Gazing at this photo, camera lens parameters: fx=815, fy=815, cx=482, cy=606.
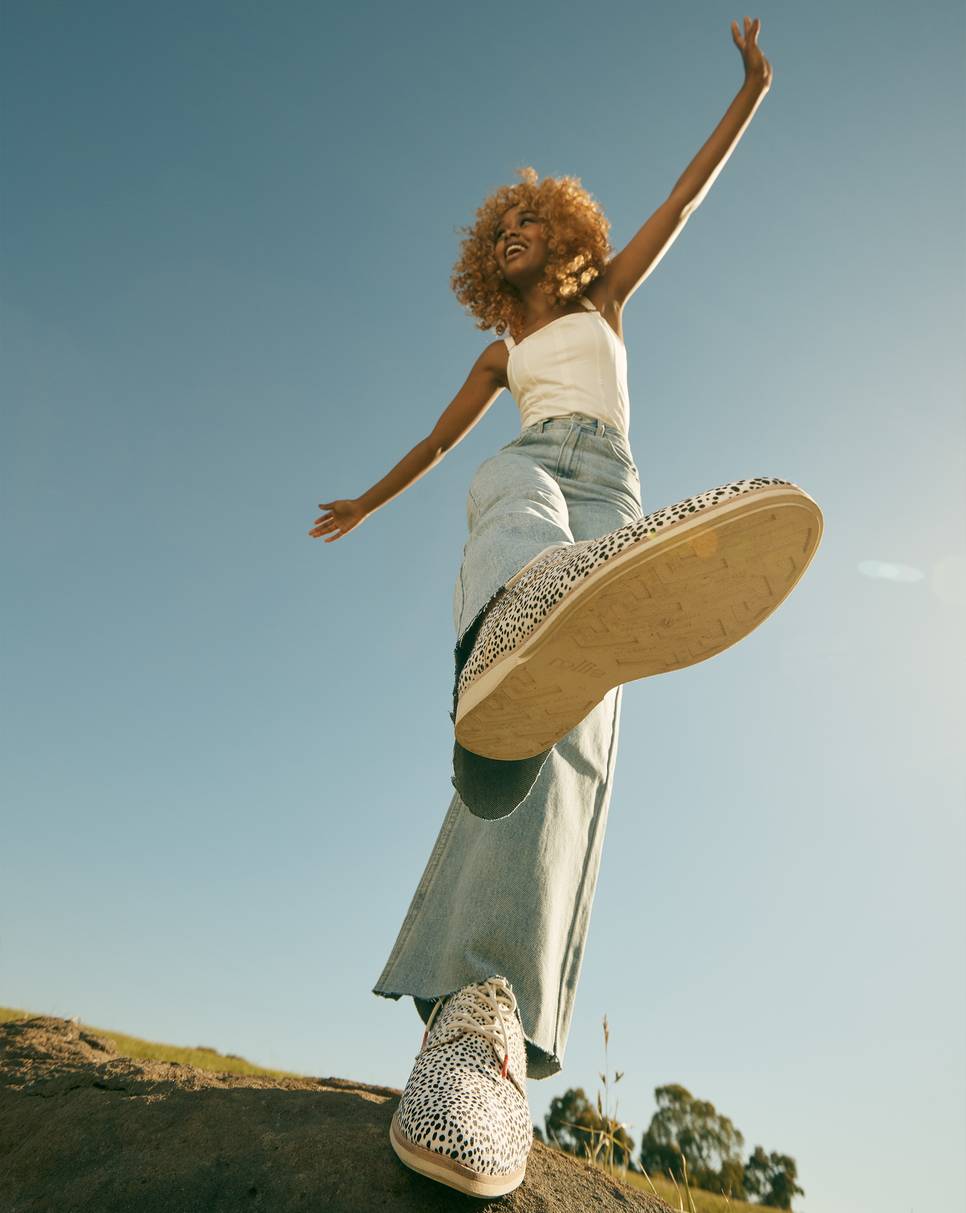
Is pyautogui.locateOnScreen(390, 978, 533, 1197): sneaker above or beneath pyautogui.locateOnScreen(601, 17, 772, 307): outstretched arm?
beneath

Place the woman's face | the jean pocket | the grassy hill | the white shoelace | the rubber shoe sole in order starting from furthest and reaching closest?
the woman's face → the jean pocket → the grassy hill → the white shoelace → the rubber shoe sole

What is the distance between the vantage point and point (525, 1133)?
1.68m

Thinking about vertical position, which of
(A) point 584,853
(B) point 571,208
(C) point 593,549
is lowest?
(A) point 584,853

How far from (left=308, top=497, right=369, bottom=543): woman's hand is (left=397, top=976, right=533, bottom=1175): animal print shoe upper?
89.1 inches

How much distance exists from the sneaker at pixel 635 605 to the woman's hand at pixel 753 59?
2.54m

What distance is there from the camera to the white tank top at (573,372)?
9.39 ft

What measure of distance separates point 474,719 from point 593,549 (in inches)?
17.8

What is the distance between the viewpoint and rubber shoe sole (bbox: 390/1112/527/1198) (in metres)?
1.46

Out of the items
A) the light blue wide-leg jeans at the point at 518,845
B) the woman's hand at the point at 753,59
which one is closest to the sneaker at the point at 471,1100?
the light blue wide-leg jeans at the point at 518,845

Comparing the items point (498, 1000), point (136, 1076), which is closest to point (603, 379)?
point (498, 1000)

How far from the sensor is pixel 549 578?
165cm

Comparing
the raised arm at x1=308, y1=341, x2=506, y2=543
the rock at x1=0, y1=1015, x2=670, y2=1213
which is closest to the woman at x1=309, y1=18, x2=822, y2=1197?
the rock at x1=0, y1=1015, x2=670, y2=1213

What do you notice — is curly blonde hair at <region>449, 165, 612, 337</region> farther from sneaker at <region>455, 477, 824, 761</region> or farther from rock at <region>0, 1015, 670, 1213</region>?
rock at <region>0, 1015, 670, 1213</region>

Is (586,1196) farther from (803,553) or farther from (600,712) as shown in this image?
(803,553)
